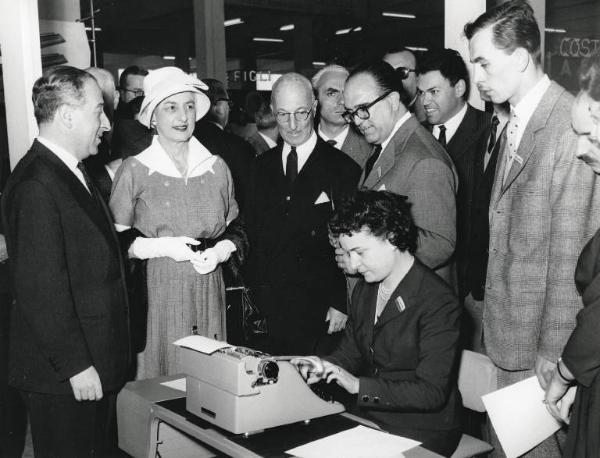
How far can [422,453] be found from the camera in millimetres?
1628

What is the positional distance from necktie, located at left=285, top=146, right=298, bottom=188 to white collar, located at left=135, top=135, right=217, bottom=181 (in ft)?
1.26

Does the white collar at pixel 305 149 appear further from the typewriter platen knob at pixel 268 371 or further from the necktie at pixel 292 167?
the typewriter platen knob at pixel 268 371

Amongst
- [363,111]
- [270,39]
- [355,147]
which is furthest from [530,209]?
[270,39]

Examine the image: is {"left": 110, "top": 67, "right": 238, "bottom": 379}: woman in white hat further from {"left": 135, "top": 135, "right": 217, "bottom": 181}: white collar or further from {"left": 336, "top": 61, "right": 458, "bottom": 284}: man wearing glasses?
{"left": 336, "top": 61, "right": 458, "bottom": 284}: man wearing glasses

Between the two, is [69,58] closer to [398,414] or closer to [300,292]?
[300,292]

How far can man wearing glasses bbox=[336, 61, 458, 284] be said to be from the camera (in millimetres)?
2438

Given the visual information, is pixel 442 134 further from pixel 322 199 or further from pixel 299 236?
pixel 299 236

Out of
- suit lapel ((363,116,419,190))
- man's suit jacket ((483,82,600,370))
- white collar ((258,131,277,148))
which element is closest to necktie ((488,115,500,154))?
suit lapel ((363,116,419,190))

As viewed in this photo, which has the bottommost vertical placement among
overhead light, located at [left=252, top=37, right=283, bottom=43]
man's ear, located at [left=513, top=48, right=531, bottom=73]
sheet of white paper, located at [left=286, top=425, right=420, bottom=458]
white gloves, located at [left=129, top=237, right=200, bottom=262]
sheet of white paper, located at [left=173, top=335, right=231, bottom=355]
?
sheet of white paper, located at [left=286, top=425, right=420, bottom=458]

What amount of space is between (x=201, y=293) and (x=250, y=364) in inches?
45.3

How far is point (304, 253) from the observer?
120 inches

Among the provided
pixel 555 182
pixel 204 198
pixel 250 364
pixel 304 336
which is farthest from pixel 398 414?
pixel 204 198

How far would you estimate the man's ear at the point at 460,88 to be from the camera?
3.64 metres

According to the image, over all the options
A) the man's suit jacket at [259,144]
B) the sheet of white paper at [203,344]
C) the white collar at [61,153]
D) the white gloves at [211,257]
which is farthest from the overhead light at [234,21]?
the sheet of white paper at [203,344]
